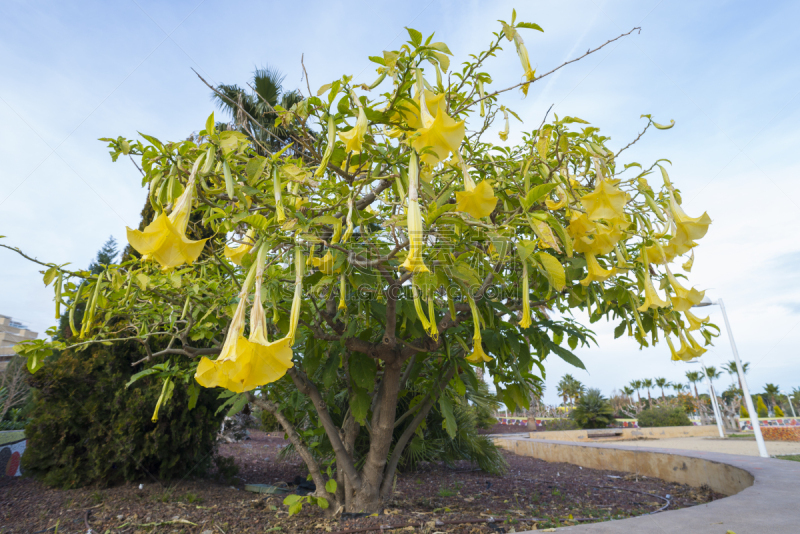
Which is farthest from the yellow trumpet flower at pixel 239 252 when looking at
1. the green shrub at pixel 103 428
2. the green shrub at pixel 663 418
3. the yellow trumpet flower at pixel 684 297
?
the green shrub at pixel 663 418

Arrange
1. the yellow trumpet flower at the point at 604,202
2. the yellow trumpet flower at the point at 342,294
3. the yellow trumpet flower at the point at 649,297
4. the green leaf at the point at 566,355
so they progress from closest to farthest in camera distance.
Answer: the yellow trumpet flower at the point at 604,202 → the yellow trumpet flower at the point at 342,294 → the yellow trumpet flower at the point at 649,297 → the green leaf at the point at 566,355

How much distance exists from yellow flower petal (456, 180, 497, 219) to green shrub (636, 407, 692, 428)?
1884 centimetres

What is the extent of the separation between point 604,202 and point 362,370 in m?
1.64

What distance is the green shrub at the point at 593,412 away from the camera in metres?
14.1

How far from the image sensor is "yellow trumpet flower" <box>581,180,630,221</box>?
52.8 inches

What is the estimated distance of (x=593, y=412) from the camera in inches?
567

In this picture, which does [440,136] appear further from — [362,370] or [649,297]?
[362,370]

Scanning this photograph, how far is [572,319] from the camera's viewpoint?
2705 mm

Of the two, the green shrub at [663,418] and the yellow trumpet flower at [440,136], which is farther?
the green shrub at [663,418]

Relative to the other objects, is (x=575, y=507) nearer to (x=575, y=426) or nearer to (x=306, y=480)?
(x=306, y=480)

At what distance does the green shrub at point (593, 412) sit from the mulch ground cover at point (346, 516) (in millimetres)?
10003

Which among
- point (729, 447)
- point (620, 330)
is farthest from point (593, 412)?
point (620, 330)

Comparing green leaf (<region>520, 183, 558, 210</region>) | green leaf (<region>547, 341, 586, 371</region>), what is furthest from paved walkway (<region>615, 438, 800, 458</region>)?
green leaf (<region>520, 183, 558, 210</region>)

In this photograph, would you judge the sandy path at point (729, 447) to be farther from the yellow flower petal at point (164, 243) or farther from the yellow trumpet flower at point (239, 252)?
the yellow flower petal at point (164, 243)
